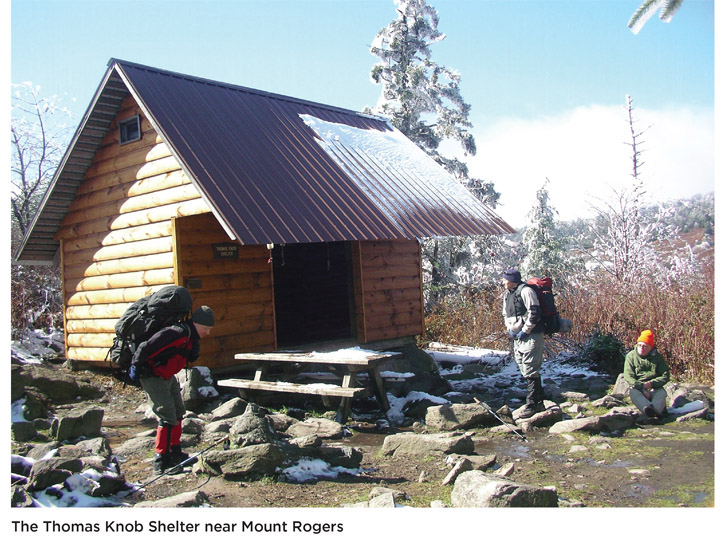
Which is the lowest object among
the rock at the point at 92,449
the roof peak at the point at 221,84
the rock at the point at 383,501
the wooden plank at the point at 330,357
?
the rock at the point at 383,501

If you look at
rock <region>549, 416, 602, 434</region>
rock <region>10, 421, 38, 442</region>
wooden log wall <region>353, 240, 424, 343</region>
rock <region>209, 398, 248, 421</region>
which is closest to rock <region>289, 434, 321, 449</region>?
rock <region>209, 398, 248, 421</region>

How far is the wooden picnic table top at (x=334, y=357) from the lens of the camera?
8.60 m

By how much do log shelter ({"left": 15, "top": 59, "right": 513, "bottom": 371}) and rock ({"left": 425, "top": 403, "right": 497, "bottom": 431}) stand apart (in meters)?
3.14

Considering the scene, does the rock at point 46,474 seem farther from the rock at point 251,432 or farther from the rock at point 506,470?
the rock at point 506,470

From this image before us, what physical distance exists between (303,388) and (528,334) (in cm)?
335

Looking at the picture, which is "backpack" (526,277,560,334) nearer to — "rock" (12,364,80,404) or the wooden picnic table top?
the wooden picnic table top

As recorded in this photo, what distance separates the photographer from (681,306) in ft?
37.8

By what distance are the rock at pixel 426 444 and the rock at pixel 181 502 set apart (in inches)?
103

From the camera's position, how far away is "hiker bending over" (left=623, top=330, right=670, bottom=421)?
325 inches

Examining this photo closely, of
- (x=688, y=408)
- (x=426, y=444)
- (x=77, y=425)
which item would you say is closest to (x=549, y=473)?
(x=426, y=444)

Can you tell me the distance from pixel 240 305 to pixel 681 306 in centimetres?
817

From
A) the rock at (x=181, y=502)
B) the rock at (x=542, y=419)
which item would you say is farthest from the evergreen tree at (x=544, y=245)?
the rock at (x=181, y=502)
